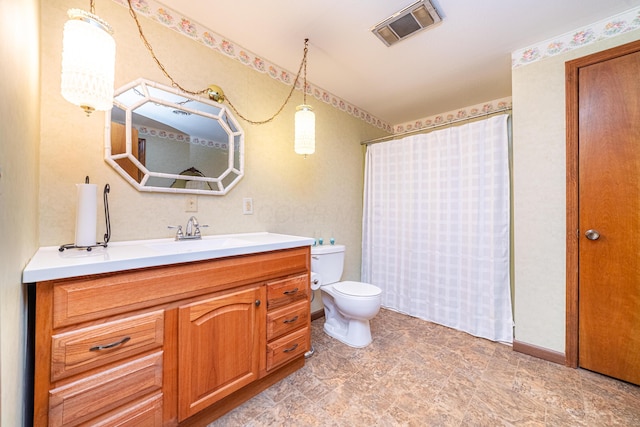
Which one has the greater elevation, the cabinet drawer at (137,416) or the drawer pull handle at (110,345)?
the drawer pull handle at (110,345)

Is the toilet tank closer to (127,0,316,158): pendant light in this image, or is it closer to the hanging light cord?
(127,0,316,158): pendant light

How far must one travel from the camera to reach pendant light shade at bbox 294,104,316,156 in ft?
5.87

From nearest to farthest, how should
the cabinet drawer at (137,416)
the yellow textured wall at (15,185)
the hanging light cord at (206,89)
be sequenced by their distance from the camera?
1. the yellow textured wall at (15,185)
2. the cabinet drawer at (137,416)
3. the hanging light cord at (206,89)

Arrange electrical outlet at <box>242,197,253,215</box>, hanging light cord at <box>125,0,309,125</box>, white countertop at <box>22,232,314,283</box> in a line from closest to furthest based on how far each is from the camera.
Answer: white countertop at <box>22,232,314,283</box>, hanging light cord at <box>125,0,309,125</box>, electrical outlet at <box>242,197,253,215</box>

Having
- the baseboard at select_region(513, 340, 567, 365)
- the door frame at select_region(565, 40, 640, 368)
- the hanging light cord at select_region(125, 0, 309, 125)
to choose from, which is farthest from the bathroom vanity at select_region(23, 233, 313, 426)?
the door frame at select_region(565, 40, 640, 368)

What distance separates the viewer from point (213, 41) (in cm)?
170

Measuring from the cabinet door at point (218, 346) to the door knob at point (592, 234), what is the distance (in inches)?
81.6

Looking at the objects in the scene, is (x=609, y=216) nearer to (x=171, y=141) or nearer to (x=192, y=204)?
(x=192, y=204)

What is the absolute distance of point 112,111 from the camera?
133 cm

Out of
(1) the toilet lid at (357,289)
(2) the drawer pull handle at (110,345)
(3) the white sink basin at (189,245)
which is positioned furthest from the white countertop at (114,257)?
(1) the toilet lid at (357,289)

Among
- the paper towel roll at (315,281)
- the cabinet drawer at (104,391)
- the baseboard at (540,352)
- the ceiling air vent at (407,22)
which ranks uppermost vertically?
the ceiling air vent at (407,22)

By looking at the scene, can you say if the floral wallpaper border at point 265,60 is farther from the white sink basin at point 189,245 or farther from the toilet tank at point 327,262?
the toilet tank at point 327,262

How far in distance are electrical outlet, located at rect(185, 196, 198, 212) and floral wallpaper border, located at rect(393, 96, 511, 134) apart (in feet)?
7.02

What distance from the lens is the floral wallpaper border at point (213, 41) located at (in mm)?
1445
